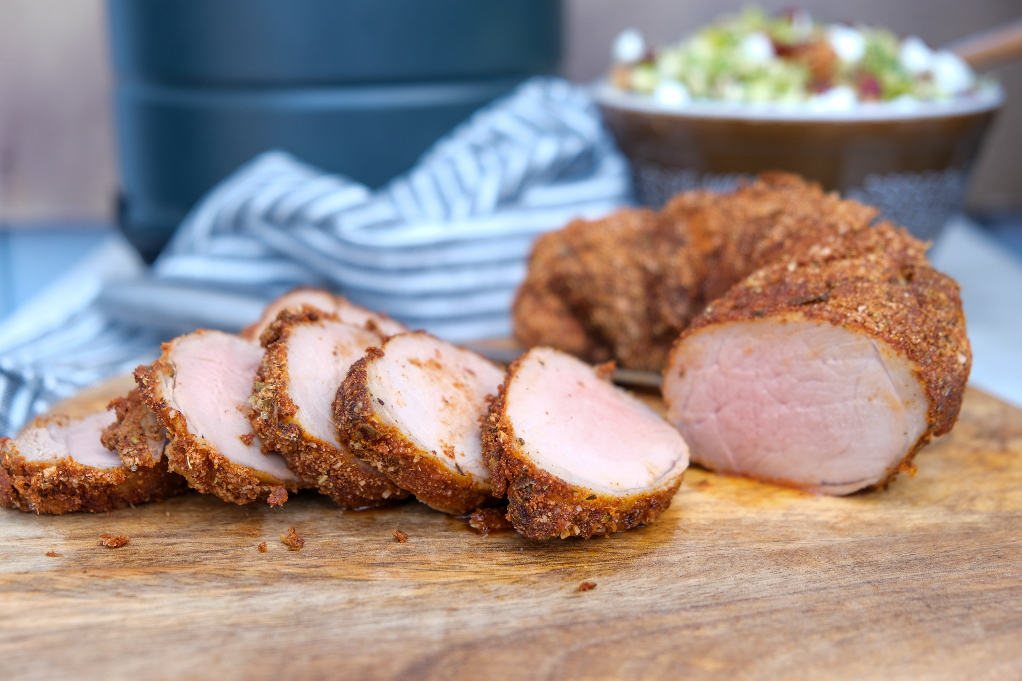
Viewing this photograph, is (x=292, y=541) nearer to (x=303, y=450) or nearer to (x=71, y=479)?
(x=303, y=450)

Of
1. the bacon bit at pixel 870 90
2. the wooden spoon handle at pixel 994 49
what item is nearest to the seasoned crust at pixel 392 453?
the bacon bit at pixel 870 90

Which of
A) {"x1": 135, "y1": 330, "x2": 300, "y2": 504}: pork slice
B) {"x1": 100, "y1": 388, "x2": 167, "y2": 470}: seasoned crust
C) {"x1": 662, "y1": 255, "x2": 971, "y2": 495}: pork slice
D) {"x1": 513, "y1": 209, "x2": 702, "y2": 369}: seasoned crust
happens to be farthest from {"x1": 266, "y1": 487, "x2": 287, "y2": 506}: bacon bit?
{"x1": 513, "y1": 209, "x2": 702, "y2": 369}: seasoned crust

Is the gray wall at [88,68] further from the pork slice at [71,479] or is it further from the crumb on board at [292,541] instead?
the crumb on board at [292,541]

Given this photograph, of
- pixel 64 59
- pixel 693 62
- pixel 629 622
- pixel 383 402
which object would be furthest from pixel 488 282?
pixel 64 59

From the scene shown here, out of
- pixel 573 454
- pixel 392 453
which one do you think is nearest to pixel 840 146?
pixel 573 454


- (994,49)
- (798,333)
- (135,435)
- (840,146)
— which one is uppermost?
(994,49)

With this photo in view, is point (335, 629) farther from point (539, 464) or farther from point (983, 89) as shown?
point (983, 89)

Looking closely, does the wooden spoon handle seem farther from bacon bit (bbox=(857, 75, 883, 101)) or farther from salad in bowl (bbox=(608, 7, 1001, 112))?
bacon bit (bbox=(857, 75, 883, 101))
